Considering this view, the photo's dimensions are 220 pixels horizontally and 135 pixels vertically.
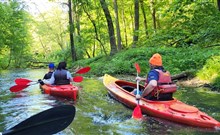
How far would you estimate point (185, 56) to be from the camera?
1152 cm

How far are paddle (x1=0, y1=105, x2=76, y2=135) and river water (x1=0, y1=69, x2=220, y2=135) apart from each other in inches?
65.7

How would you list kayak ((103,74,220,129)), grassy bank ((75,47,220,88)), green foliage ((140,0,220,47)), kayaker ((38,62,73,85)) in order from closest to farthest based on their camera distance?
kayak ((103,74,220,129)) → green foliage ((140,0,220,47)) → kayaker ((38,62,73,85)) → grassy bank ((75,47,220,88))

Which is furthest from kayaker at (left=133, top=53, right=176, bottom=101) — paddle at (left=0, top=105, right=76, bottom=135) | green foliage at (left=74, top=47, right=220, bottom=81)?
green foliage at (left=74, top=47, right=220, bottom=81)

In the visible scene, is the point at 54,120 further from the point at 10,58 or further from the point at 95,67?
the point at 10,58

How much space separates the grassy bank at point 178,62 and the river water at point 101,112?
934mm

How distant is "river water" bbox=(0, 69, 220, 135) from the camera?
15.5 ft

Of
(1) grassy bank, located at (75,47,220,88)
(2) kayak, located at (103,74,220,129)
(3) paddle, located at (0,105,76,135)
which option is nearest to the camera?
(3) paddle, located at (0,105,76,135)

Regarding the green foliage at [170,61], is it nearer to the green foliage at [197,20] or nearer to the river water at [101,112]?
the green foliage at [197,20]

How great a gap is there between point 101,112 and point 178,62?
5.77 metres

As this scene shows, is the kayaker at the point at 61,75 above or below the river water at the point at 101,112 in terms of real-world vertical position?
above

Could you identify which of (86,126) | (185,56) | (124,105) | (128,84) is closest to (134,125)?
(86,126)

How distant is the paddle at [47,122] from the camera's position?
2806mm

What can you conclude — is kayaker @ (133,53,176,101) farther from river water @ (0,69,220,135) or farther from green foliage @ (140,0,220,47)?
green foliage @ (140,0,220,47)

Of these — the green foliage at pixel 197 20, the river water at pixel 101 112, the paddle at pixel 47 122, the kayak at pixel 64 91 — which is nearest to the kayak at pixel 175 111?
the river water at pixel 101 112
